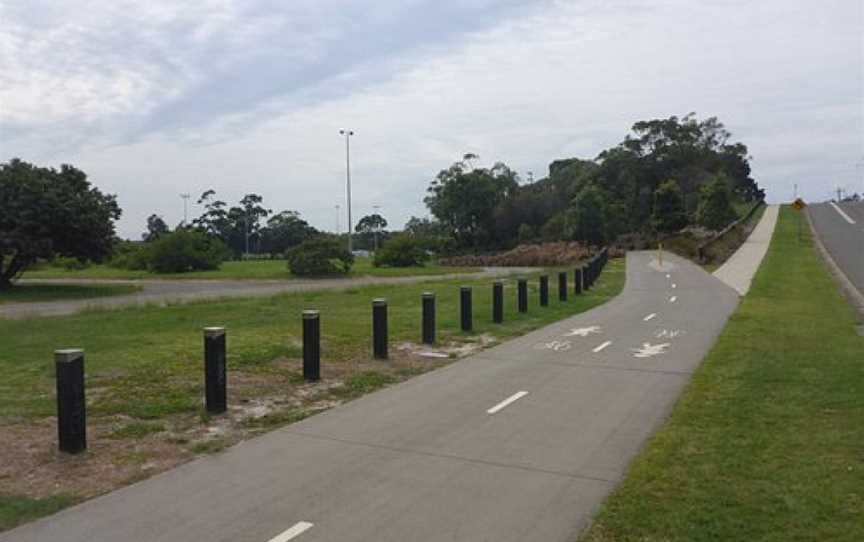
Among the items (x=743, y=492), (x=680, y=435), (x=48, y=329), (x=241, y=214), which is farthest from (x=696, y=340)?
(x=241, y=214)

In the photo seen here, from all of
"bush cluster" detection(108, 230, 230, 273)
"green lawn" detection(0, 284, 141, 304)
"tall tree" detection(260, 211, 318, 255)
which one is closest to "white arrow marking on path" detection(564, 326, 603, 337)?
"green lawn" detection(0, 284, 141, 304)

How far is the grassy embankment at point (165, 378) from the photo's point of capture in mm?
6637

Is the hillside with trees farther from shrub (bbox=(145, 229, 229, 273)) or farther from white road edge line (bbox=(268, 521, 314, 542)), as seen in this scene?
white road edge line (bbox=(268, 521, 314, 542))

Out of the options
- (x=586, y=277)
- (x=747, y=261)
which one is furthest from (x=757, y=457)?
(x=747, y=261)

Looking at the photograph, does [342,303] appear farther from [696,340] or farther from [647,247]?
[647,247]

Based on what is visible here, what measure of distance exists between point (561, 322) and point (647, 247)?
1870 inches

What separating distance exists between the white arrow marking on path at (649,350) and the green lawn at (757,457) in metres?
0.94

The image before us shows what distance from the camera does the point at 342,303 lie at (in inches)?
898

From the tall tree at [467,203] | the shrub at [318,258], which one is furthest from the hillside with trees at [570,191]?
the shrub at [318,258]

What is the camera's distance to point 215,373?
866cm

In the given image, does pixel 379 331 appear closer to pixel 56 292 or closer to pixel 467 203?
pixel 56 292

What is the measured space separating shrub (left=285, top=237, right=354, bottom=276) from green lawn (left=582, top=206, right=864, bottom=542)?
121 feet

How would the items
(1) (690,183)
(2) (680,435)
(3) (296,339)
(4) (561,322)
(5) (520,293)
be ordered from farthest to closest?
(1) (690,183), (5) (520,293), (4) (561,322), (3) (296,339), (2) (680,435)

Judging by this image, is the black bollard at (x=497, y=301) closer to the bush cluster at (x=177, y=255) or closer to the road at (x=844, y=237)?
the road at (x=844, y=237)
